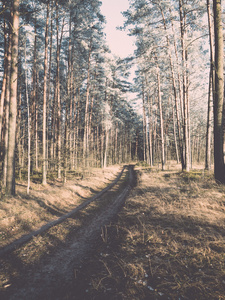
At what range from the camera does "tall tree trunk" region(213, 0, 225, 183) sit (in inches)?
290

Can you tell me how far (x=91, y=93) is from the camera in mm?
22406

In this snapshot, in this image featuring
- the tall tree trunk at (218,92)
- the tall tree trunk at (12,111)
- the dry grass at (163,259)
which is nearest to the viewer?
the dry grass at (163,259)

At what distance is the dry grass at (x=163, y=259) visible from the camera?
2709 millimetres

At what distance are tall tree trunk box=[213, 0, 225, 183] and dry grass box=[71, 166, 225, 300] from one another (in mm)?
2502

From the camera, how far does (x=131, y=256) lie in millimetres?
3799

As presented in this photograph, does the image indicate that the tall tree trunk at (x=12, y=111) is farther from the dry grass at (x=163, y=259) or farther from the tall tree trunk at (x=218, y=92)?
the tall tree trunk at (x=218, y=92)

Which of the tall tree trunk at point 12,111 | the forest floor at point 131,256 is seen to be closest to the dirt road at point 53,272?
the forest floor at point 131,256

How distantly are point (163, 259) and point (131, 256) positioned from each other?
73 centimetres

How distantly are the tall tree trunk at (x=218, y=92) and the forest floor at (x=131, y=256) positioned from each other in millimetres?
1468

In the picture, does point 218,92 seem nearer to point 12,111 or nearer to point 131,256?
point 131,256

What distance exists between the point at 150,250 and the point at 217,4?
1046cm

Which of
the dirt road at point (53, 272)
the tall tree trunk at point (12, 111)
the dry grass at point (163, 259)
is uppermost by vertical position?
the tall tree trunk at point (12, 111)

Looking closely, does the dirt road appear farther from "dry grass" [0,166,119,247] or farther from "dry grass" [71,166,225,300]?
"dry grass" [0,166,119,247]

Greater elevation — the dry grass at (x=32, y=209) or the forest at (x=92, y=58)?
the forest at (x=92, y=58)
